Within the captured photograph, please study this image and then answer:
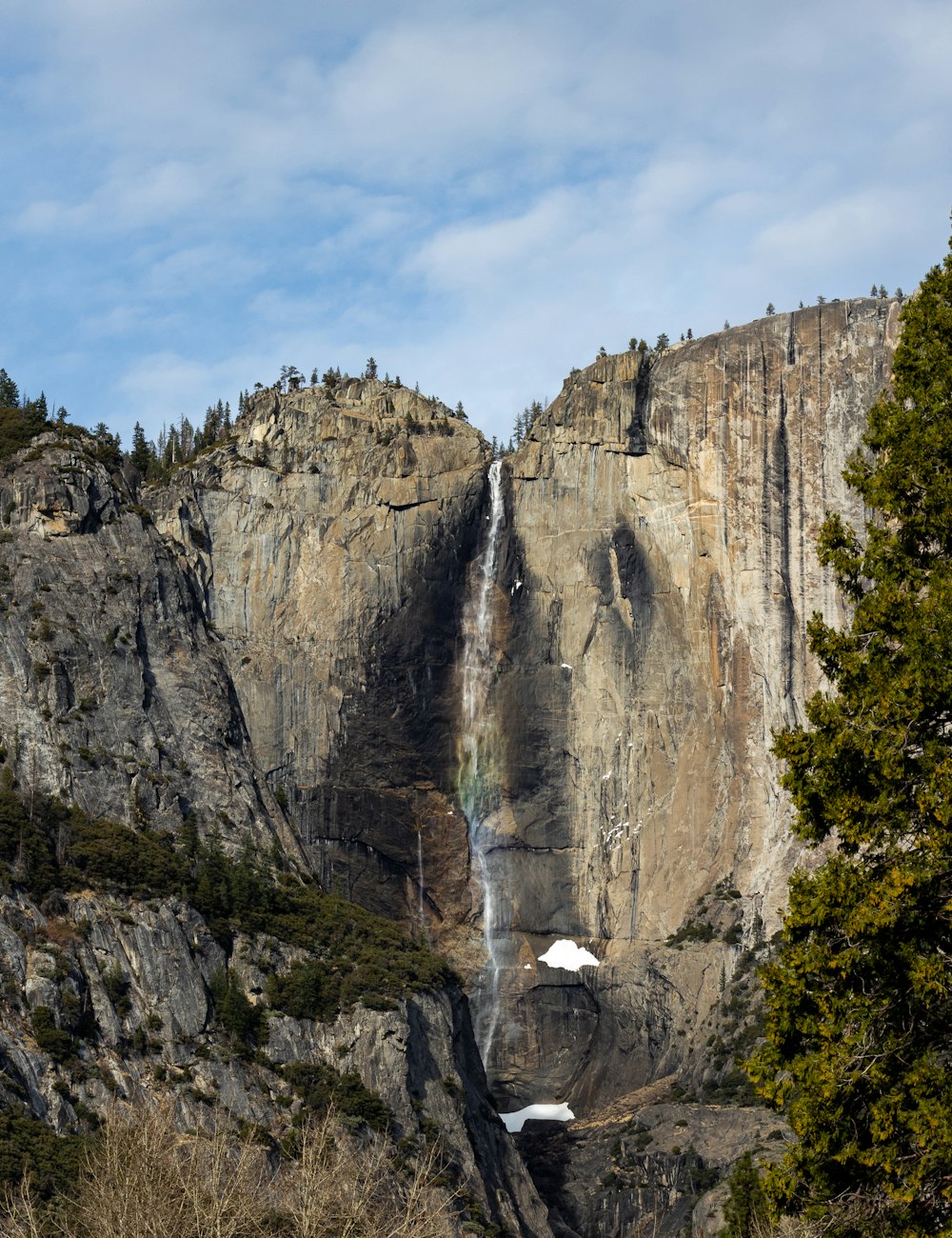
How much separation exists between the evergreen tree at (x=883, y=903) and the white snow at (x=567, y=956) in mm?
97916

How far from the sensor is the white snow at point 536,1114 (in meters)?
124

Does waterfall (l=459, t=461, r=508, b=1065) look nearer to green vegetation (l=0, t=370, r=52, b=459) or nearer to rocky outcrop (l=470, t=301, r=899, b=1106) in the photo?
rocky outcrop (l=470, t=301, r=899, b=1106)

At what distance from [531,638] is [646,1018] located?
27.8 m

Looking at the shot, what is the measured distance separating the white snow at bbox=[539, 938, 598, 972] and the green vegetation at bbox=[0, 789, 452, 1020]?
615 inches

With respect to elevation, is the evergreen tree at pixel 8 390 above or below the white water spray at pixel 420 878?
above

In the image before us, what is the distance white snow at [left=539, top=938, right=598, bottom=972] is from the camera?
13250cm

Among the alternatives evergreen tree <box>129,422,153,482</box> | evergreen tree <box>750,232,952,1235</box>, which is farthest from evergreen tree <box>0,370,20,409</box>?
evergreen tree <box>750,232,952,1235</box>

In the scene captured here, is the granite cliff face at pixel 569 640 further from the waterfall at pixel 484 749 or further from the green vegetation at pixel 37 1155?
the green vegetation at pixel 37 1155

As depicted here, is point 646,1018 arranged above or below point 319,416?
below

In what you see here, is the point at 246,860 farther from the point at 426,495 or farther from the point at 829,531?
the point at 829,531

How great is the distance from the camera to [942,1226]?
32.2 m

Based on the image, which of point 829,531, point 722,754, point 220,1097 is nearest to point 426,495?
point 722,754

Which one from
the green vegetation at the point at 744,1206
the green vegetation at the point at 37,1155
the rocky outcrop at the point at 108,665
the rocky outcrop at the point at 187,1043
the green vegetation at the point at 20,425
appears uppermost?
the green vegetation at the point at 20,425

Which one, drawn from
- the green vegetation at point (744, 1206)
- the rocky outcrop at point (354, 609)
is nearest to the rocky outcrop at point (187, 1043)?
the green vegetation at point (744, 1206)
